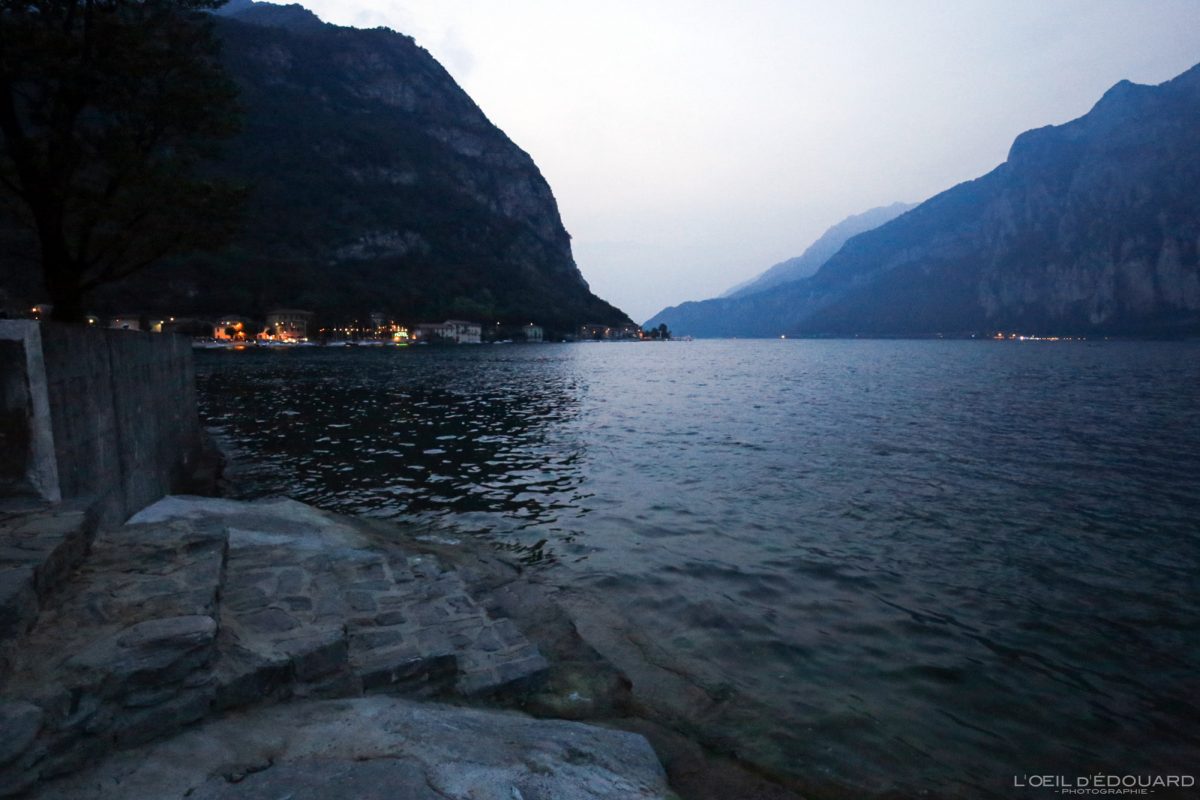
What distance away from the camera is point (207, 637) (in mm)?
4676

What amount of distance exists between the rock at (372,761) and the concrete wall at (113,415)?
15.0ft

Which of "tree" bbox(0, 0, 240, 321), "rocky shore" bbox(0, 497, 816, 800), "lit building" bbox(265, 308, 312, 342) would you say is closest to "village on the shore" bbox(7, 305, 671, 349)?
"lit building" bbox(265, 308, 312, 342)

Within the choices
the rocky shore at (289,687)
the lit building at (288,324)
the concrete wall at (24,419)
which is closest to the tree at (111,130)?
the concrete wall at (24,419)

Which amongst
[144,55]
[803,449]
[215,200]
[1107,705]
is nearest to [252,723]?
[1107,705]

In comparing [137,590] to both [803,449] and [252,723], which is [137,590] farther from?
[803,449]

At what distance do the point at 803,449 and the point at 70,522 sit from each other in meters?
22.4

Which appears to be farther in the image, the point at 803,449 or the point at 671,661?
the point at 803,449

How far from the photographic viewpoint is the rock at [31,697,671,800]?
3777 millimetres

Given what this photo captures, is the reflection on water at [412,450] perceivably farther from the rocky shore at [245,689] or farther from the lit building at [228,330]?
the lit building at [228,330]

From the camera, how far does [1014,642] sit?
8.63 meters

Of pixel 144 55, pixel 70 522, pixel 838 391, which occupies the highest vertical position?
pixel 144 55

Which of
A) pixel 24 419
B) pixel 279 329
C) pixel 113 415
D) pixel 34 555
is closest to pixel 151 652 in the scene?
pixel 34 555

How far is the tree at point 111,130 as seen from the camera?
11.6 meters

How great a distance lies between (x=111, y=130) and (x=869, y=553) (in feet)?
62.2
